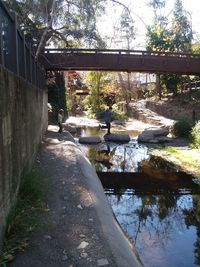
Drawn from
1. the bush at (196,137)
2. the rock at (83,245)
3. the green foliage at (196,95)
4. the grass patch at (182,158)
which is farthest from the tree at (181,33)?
the rock at (83,245)

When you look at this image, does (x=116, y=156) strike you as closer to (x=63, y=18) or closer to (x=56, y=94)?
(x=63, y=18)

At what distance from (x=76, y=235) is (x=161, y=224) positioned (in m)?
3.31

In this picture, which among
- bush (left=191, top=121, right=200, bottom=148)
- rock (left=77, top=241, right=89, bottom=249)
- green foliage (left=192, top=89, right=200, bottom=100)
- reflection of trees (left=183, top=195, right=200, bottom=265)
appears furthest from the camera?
green foliage (left=192, top=89, right=200, bottom=100)

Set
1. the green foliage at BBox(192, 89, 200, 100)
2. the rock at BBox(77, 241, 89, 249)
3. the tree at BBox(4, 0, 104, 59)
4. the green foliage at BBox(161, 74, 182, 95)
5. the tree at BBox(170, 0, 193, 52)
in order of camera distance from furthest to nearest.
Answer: the tree at BBox(170, 0, 193, 52)
the green foliage at BBox(161, 74, 182, 95)
the green foliage at BBox(192, 89, 200, 100)
the tree at BBox(4, 0, 104, 59)
the rock at BBox(77, 241, 89, 249)

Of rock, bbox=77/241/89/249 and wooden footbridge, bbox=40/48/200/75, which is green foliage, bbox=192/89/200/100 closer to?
wooden footbridge, bbox=40/48/200/75

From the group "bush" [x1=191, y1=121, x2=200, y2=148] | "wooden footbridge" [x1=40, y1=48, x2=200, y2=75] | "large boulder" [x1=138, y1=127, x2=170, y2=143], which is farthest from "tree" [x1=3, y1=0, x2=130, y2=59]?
"bush" [x1=191, y1=121, x2=200, y2=148]

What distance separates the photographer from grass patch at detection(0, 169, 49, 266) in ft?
15.8

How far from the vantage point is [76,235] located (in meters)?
5.42

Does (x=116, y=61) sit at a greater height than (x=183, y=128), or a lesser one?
greater

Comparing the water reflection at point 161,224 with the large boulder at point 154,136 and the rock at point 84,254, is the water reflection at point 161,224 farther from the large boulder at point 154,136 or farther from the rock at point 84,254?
the large boulder at point 154,136

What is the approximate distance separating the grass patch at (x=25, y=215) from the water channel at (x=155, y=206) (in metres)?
1.97

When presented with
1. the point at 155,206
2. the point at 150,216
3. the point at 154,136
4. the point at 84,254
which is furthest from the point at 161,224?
the point at 154,136

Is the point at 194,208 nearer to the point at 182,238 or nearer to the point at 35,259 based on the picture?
the point at 182,238

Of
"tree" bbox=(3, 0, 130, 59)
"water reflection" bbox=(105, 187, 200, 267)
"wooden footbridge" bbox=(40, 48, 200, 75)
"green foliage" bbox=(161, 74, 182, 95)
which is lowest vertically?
"water reflection" bbox=(105, 187, 200, 267)
